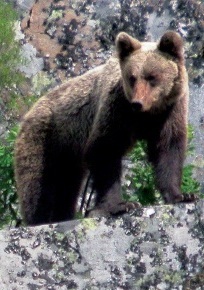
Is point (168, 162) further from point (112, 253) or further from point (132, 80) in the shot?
point (112, 253)

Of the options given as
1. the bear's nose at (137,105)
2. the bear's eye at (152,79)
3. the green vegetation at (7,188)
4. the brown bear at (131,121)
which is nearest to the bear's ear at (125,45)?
the brown bear at (131,121)

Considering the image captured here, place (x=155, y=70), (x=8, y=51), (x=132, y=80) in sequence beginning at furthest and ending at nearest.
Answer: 1. (x=8, y=51)
2. (x=155, y=70)
3. (x=132, y=80)

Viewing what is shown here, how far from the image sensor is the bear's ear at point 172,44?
6523mm

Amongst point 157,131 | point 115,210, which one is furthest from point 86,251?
point 157,131

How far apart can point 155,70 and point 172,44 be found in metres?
0.23

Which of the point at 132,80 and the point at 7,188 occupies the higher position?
the point at 132,80

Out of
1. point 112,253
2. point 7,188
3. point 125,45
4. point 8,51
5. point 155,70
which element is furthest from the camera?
point 8,51

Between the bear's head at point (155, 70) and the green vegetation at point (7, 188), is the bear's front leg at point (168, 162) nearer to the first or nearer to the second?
the bear's head at point (155, 70)

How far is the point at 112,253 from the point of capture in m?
3.87

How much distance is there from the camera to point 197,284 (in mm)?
3738

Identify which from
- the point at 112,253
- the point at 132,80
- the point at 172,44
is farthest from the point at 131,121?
the point at 112,253

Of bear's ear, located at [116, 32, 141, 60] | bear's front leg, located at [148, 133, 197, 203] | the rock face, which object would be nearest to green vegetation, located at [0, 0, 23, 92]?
bear's ear, located at [116, 32, 141, 60]

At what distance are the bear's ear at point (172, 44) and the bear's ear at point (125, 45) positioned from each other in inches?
7.6

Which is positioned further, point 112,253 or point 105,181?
point 105,181
